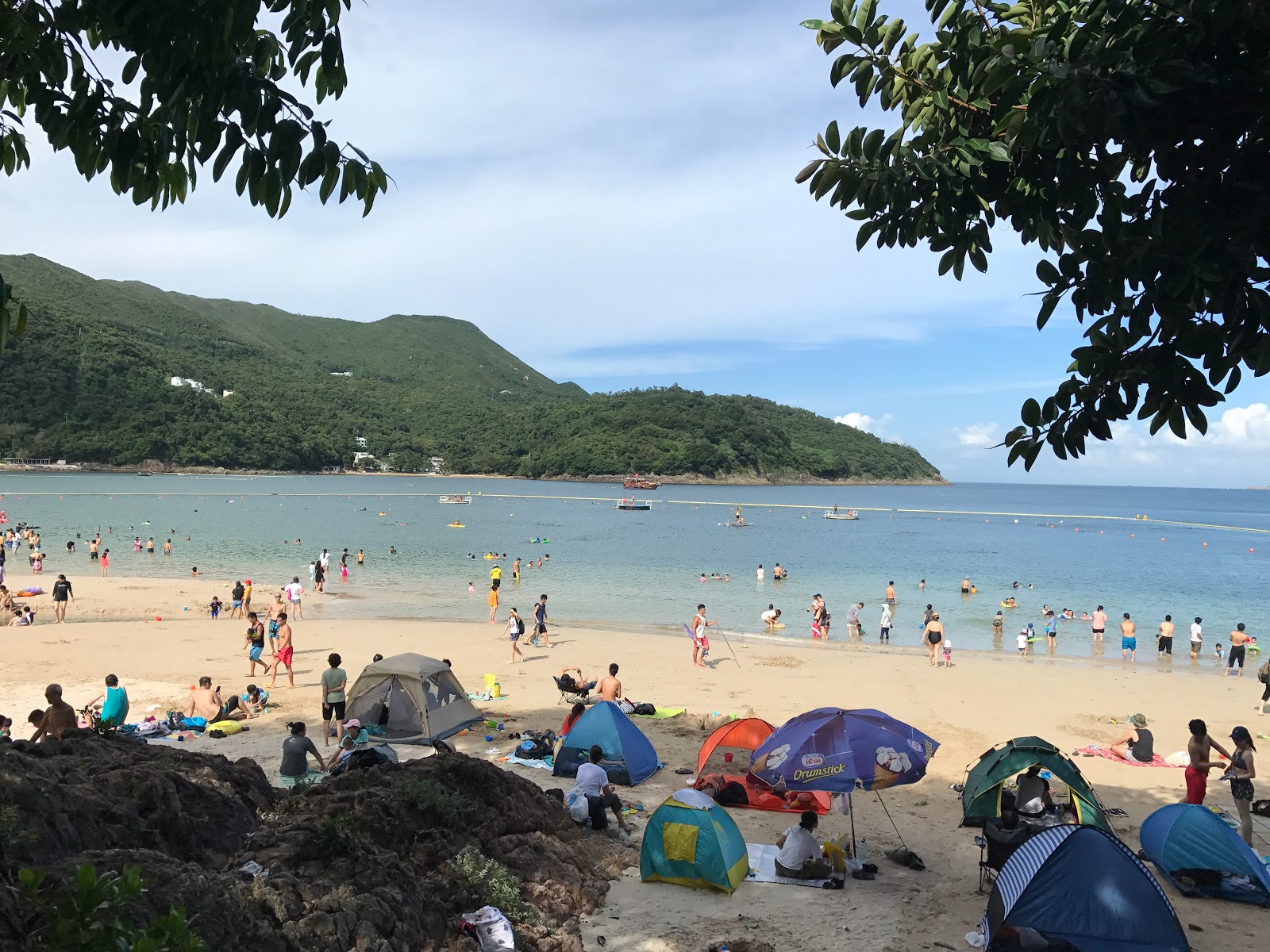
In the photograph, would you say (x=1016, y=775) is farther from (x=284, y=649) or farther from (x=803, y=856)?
(x=284, y=649)

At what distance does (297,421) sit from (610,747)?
15820 centimetres

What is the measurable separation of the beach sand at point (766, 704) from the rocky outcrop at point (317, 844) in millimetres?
759

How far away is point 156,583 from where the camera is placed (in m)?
31.3

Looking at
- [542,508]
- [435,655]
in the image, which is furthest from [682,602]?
[542,508]

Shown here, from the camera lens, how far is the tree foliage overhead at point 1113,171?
3.24m

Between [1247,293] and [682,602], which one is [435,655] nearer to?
[682,602]

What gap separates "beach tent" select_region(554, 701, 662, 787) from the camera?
1066 centimetres

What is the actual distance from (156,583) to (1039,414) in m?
33.6

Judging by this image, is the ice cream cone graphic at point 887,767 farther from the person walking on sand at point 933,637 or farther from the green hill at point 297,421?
the green hill at point 297,421

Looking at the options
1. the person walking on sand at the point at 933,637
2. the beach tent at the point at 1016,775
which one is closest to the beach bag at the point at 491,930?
the beach tent at the point at 1016,775

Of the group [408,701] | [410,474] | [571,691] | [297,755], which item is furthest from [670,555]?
[410,474]

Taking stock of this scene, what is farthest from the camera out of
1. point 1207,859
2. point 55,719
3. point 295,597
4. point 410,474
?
point 410,474

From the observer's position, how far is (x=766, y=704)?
613 inches

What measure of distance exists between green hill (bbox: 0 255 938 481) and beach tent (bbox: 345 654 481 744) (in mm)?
121974
